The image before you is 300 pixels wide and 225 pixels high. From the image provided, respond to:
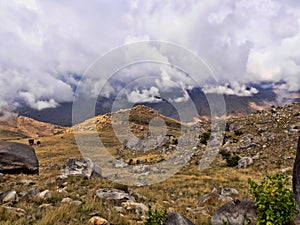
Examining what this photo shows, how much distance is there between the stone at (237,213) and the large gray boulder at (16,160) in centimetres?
1735

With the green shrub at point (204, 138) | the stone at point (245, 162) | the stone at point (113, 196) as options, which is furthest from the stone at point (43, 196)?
the green shrub at point (204, 138)

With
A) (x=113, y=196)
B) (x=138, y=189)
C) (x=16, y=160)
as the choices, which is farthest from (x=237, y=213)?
(x=16, y=160)

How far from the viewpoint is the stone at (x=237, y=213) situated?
7110 millimetres

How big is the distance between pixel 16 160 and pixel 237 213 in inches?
720

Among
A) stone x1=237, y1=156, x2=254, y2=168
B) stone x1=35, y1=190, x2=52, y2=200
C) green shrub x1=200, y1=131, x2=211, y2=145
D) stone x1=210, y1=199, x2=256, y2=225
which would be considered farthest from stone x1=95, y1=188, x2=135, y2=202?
green shrub x1=200, y1=131, x2=211, y2=145

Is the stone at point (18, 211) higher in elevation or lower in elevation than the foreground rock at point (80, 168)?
lower

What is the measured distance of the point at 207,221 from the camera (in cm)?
849

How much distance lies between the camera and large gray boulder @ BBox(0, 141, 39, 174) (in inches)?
765

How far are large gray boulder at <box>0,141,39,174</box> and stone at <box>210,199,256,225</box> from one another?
56.9 ft

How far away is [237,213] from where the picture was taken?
7.36 meters

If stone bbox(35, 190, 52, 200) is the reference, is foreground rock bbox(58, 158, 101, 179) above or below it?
above

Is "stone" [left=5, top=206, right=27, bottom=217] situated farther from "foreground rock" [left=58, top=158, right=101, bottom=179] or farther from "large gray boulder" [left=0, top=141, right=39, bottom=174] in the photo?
"large gray boulder" [left=0, top=141, right=39, bottom=174]

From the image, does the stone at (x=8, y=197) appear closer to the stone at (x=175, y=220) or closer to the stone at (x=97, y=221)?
the stone at (x=97, y=221)

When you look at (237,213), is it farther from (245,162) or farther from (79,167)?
(245,162)
